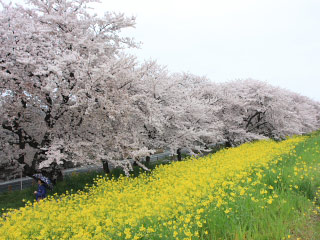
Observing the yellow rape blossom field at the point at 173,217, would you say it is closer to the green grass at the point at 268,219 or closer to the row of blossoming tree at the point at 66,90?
the green grass at the point at 268,219

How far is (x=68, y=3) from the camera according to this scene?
47.8ft

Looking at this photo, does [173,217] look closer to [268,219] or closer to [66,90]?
[268,219]

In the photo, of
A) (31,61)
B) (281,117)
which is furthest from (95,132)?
(281,117)

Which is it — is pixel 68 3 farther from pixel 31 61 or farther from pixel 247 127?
pixel 247 127

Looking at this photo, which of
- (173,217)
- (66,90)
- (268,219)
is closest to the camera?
(268,219)

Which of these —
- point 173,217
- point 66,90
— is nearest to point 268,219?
point 173,217

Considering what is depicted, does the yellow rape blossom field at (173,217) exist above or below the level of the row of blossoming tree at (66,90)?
below

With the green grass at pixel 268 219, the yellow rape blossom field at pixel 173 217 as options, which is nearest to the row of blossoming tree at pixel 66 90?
the yellow rape blossom field at pixel 173 217

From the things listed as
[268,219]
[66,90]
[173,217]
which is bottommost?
[173,217]

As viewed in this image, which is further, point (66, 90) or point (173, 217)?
point (66, 90)

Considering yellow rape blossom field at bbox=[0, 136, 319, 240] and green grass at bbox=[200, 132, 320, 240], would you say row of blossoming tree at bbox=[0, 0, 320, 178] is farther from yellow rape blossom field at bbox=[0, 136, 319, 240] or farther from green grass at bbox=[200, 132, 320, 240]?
green grass at bbox=[200, 132, 320, 240]

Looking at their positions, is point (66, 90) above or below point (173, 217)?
above

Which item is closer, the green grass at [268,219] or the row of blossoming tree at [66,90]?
the green grass at [268,219]

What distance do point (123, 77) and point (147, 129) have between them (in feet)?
16.9
